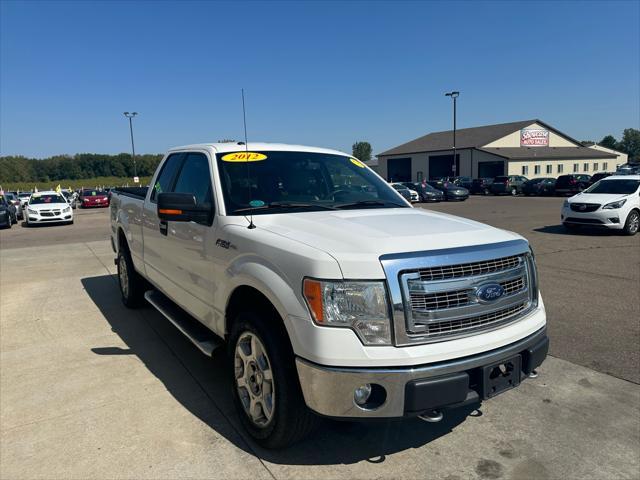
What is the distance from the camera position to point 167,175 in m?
4.97

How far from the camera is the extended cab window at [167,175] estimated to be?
15.7ft

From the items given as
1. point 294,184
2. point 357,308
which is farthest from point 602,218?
point 357,308

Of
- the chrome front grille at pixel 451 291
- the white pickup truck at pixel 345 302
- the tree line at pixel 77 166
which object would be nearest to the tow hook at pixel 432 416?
the white pickup truck at pixel 345 302

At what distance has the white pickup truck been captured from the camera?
2.46m

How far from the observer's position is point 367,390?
254 cm

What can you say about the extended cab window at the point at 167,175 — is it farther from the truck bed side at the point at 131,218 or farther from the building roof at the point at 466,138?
the building roof at the point at 466,138

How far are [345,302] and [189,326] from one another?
2047 mm

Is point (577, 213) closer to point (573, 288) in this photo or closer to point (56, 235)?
point (573, 288)

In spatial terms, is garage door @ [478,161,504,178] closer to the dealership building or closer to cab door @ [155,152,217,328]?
the dealership building

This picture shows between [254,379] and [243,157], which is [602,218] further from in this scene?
[254,379]

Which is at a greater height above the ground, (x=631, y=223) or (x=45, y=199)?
(x=45, y=199)

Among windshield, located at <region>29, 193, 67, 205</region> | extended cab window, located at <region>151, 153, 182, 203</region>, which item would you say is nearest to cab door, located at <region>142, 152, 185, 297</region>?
extended cab window, located at <region>151, 153, 182, 203</region>

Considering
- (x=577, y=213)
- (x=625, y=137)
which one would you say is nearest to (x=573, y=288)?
(x=577, y=213)

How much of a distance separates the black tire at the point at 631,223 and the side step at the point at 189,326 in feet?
42.1
